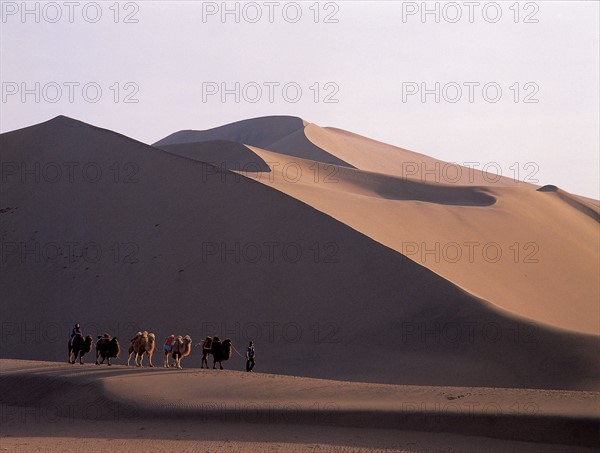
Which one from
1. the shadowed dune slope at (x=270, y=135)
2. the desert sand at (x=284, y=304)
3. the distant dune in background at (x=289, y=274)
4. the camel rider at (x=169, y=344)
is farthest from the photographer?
the shadowed dune slope at (x=270, y=135)

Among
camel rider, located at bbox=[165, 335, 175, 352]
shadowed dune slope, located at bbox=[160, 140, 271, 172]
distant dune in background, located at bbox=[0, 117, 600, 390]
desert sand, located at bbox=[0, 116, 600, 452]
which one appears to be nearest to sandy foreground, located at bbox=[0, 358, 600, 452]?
desert sand, located at bbox=[0, 116, 600, 452]

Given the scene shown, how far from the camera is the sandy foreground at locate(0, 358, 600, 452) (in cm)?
1606

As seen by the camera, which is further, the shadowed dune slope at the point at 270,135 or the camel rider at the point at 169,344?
the shadowed dune slope at the point at 270,135

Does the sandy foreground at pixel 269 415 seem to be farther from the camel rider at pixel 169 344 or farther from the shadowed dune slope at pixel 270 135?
the shadowed dune slope at pixel 270 135

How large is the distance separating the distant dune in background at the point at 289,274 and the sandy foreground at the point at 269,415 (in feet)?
19.8

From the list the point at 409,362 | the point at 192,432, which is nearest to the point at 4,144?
the point at 409,362

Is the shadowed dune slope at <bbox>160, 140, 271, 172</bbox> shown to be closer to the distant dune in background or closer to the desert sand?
the desert sand

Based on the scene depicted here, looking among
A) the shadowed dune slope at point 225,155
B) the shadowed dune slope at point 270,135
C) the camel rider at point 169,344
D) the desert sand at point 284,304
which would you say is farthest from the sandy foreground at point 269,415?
the shadowed dune slope at point 270,135

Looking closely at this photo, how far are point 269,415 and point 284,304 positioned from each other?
1314 cm

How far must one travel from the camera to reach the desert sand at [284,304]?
56.3ft

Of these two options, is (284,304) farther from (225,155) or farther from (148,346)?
(225,155)

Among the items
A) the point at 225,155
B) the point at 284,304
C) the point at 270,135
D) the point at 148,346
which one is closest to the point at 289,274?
the point at 284,304

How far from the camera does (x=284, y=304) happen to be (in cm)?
3056

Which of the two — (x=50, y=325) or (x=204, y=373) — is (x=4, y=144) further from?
(x=204, y=373)
